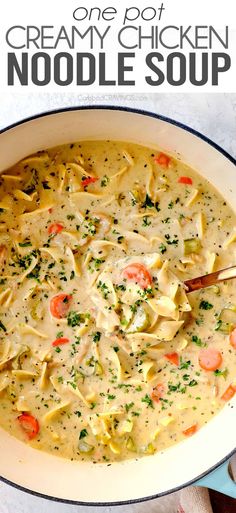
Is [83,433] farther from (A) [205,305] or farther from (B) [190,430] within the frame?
(A) [205,305]

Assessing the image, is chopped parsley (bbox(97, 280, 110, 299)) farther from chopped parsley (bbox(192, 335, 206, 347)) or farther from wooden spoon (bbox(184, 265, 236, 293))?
chopped parsley (bbox(192, 335, 206, 347))

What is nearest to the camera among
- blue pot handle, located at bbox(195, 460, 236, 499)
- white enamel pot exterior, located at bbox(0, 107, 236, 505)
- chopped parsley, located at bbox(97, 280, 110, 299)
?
blue pot handle, located at bbox(195, 460, 236, 499)

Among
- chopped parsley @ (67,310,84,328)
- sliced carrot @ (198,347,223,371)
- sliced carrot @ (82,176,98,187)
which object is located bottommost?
sliced carrot @ (198,347,223,371)

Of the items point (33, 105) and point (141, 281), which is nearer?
point (141, 281)

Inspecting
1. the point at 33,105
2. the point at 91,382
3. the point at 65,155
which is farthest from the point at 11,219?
the point at 91,382

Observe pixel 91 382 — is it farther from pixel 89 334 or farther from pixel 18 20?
pixel 18 20

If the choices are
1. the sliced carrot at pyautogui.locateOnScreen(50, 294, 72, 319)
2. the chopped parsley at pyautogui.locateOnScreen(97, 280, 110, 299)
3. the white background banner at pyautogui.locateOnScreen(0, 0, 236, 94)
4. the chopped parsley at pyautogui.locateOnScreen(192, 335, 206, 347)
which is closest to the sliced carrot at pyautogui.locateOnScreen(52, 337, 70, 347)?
the sliced carrot at pyautogui.locateOnScreen(50, 294, 72, 319)

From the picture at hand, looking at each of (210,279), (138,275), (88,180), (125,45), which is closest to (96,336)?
(138,275)
